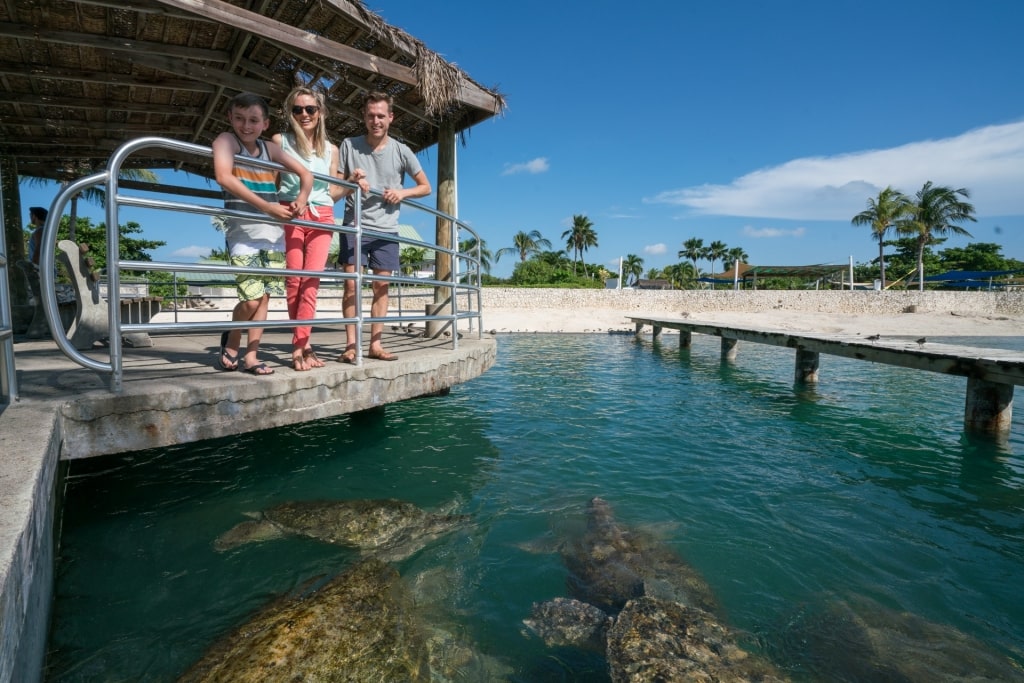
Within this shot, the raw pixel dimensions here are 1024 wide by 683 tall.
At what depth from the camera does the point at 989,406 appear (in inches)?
257

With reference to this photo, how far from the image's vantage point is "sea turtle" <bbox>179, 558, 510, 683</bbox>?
227 cm

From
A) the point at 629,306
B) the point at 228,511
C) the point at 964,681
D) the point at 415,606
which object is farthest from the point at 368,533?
the point at 629,306

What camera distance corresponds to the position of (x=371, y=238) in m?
4.13

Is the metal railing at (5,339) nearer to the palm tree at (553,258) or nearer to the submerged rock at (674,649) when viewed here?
the submerged rock at (674,649)

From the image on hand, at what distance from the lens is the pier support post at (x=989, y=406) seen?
6426 mm

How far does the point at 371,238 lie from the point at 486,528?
2352mm

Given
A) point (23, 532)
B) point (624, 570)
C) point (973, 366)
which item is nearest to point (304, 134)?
point (23, 532)

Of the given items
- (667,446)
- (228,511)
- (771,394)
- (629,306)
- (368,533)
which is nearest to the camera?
(368,533)

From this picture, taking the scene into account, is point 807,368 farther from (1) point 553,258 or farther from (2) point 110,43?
(1) point 553,258

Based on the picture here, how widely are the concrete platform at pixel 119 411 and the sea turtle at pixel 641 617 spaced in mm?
1699

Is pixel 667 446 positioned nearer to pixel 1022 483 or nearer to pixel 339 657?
pixel 1022 483

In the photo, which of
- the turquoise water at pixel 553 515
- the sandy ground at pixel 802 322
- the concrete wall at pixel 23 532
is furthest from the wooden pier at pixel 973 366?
the sandy ground at pixel 802 322

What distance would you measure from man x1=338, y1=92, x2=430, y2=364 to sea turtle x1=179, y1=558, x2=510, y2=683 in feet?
5.47

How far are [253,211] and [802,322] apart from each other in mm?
29497
